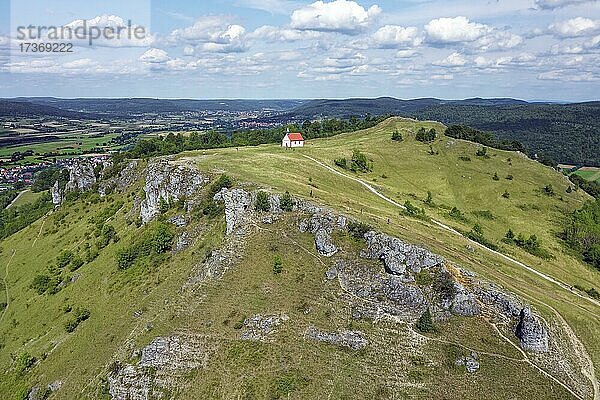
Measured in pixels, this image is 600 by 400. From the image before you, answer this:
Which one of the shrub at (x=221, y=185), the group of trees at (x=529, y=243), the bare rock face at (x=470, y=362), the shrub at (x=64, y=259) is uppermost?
the shrub at (x=221, y=185)

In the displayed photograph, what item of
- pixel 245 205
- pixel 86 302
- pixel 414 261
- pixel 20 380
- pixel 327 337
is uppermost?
pixel 245 205

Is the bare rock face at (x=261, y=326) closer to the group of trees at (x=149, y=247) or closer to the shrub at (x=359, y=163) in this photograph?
the group of trees at (x=149, y=247)

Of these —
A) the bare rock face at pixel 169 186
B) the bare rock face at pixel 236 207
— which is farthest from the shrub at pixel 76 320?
the bare rock face at pixel 236 207

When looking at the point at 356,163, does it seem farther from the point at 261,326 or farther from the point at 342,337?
the point at 342,337

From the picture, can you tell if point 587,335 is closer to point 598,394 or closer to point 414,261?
point 598,394

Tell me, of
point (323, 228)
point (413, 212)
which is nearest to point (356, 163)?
point (413, 212)

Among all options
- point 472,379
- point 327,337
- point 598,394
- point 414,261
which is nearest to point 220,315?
point 327,337
